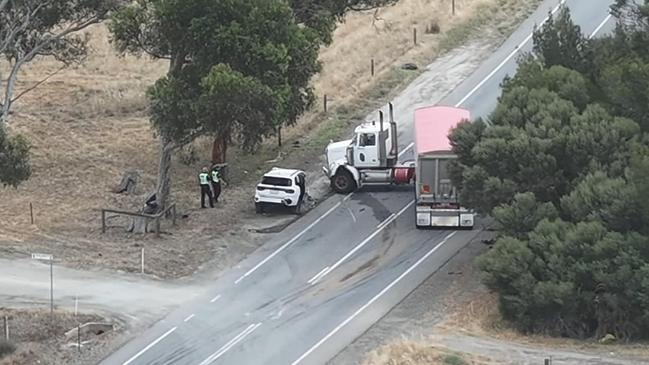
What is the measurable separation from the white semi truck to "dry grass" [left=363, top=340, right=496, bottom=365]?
10.3 meters

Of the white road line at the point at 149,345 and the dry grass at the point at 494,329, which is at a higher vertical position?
the dry grass at the point at 494,329

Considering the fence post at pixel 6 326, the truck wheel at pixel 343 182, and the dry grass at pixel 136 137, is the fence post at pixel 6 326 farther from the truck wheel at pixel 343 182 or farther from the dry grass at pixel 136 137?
the truck wheel at pixel 343 182

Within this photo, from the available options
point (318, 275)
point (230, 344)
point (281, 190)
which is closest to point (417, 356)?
point (230, 344)

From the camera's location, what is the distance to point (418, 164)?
148 feet

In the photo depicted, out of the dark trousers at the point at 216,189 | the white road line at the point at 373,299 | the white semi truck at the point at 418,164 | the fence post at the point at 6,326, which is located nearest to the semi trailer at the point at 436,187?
the white semi truck at the point at 418,164

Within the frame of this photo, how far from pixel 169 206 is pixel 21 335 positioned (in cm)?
1226

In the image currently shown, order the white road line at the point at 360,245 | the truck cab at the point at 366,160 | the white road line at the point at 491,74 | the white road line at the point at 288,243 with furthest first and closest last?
the white road line at the point at 491,74 → the truck cab at the point at 366,160 → the white road line at the point at 288,243 → the white road line at the point at 360,245

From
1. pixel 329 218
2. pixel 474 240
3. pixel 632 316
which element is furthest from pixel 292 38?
pixel 632 316

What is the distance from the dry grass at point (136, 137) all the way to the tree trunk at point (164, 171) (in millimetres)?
1357

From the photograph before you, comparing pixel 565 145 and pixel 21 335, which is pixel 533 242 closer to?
pixel 565 145

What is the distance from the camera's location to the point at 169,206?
4909 cm

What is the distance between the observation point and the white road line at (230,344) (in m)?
35.8

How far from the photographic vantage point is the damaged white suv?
4878 cm

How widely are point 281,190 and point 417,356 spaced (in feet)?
49.6
